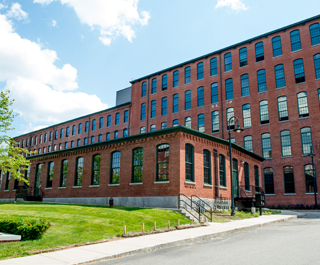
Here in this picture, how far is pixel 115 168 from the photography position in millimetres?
23375

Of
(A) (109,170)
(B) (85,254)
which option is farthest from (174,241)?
(A) (109,170)

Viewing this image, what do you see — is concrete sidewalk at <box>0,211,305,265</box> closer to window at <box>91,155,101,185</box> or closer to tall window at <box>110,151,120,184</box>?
tall window at <box>110,151,120,184</box>

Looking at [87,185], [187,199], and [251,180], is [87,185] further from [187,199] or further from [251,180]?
[251,180]

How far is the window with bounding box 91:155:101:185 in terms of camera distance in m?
24.9

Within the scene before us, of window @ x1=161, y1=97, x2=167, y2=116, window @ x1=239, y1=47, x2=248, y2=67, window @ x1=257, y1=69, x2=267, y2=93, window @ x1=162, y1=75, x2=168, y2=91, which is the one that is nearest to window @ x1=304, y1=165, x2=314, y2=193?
window @ x1=257, y1=69, x2=267, y2=93

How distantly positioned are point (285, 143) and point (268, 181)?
18.0 ft

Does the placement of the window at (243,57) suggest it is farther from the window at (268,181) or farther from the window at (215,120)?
the window at (268,181)

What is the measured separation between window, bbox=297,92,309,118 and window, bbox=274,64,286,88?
2.84 metres

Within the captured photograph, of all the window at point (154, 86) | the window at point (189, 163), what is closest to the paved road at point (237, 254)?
the window at point (189, 163)

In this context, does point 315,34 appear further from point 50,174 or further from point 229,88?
point 50,174

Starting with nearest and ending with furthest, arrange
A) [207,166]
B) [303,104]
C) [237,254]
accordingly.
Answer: [237,254], [207,166], [303,104]

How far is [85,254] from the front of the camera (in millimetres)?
8047

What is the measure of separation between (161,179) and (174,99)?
30.3 metres

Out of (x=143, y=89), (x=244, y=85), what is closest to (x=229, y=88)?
(x=244, y=85)
